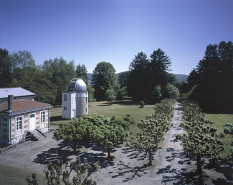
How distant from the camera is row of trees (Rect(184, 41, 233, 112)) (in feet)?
148

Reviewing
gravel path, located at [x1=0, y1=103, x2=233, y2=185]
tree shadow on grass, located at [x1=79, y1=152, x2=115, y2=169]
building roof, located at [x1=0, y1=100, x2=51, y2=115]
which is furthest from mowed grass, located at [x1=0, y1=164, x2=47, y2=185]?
building roof, located at [x1=0, y1=100, x2=51, y2=115]

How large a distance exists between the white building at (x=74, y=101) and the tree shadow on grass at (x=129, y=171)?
2211 centimetres

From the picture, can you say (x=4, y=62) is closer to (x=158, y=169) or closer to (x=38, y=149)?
(x=38, y=149)

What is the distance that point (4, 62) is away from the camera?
53.4 metres

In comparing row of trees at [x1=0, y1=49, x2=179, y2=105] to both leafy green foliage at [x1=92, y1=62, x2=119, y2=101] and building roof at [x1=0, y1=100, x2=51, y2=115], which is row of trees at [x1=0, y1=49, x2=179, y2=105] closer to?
leafy green foliage at [x1=92, y1=62, x2=119, y2=101]

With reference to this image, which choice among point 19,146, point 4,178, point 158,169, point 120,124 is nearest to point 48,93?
point 19,146

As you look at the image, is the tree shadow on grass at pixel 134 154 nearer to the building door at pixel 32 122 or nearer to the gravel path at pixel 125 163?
the gravel path at pixel 125 163

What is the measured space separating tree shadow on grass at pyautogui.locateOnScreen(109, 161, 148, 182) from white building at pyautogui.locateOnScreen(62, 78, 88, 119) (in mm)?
22114

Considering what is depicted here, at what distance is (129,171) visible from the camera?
48.4 feet

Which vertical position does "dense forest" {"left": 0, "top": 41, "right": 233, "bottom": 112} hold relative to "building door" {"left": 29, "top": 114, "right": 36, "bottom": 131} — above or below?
above

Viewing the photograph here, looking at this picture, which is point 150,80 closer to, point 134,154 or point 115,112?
point 115,112

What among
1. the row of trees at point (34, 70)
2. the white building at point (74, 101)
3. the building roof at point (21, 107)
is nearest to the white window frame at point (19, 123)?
the building roof at point (21, 107)

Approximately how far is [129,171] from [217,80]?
4182cm

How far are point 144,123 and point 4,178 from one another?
13446mm
